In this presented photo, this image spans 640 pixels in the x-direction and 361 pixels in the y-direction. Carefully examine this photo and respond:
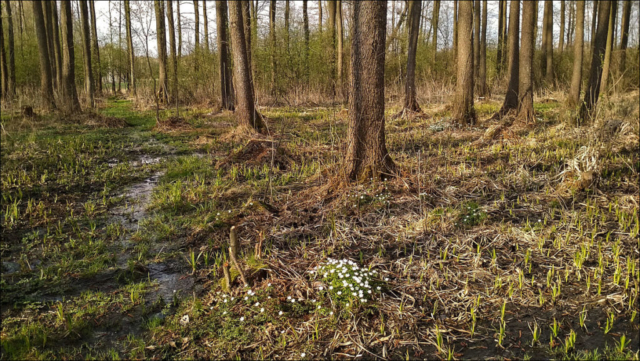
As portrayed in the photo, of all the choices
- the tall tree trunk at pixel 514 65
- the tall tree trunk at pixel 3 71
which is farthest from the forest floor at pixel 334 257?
the tall tree trunk at pixel 3 71

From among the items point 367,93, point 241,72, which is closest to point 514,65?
point 241,72

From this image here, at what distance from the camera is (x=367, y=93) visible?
4.88m

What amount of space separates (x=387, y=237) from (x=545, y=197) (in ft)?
6.65

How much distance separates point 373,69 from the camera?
4.84 metres

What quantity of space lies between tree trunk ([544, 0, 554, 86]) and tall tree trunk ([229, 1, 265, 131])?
12.2 meters

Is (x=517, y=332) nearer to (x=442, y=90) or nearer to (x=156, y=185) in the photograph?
(x=156, y=185)

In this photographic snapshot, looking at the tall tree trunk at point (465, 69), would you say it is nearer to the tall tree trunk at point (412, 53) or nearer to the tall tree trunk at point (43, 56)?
the tall tree trunk at point (412, 53)

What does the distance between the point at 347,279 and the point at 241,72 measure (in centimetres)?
676

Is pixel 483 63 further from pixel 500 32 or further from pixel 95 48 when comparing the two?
pixel 95 48

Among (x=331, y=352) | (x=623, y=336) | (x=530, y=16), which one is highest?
(x=530, y=16)

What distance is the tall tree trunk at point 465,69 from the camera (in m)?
9.08

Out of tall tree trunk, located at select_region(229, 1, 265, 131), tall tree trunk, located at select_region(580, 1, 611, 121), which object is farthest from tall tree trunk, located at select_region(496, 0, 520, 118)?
tall tree trunk, located at select_region(229, 1, 265, 131)

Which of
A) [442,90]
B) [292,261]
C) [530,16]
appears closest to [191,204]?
[292,261]

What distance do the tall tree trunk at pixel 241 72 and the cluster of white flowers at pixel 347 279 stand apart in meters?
5.66
